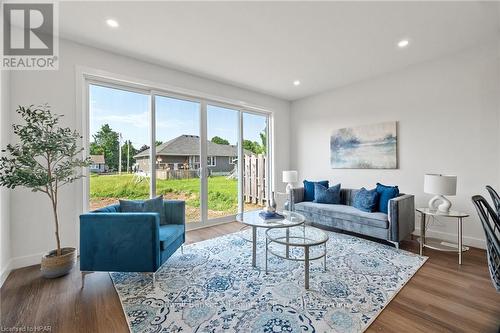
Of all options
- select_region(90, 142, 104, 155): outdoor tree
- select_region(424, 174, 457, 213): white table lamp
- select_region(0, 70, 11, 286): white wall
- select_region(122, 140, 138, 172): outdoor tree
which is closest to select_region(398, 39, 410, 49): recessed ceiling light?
select_region(424, 174, 457, 213): white table lamp

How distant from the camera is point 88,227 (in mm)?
2145

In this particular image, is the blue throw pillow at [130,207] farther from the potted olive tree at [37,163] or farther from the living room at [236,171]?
the potted olive tree at [37,163]

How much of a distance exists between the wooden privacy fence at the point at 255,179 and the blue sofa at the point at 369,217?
115 cm

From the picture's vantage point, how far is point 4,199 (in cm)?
241

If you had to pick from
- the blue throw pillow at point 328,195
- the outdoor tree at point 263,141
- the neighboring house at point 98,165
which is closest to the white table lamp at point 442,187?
the blue throw pillow at point 328,195

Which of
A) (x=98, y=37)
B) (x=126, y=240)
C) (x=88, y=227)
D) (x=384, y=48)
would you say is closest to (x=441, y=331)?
(x=126, y=240)

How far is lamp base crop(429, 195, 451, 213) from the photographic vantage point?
292cm

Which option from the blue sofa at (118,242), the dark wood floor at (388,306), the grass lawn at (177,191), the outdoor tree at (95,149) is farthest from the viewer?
the grass lawn at (177,191)

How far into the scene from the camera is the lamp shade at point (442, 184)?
2.79 metres

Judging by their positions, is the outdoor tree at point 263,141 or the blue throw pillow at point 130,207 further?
the outdoor tree at point 263,141

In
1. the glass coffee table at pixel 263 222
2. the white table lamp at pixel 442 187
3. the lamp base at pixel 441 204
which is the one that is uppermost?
the white table lamp at pixel 442 187

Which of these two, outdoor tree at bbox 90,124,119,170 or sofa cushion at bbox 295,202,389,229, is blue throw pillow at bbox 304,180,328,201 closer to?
sofa cushion at bbox 295,202,389,229

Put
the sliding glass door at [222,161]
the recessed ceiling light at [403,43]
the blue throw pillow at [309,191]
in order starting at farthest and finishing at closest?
the blue throw pillow at [309,191] < the sliding glass door at [222,161] < the recessed ceiling light at [403,43]

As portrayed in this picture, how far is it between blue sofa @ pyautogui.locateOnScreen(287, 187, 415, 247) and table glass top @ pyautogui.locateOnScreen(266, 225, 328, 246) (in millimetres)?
883
